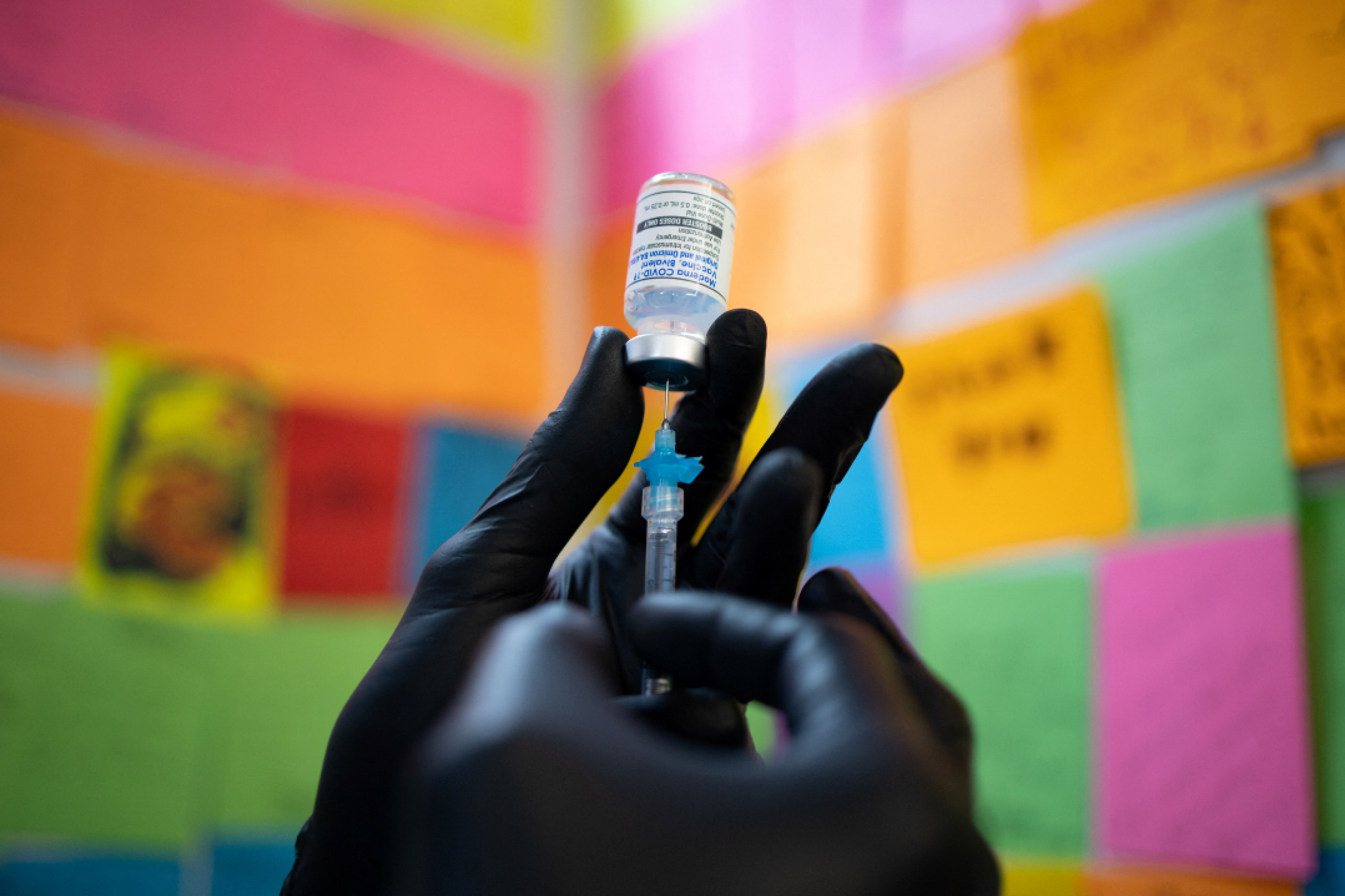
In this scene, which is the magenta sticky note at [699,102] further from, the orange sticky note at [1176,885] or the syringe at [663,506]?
the orange sticky note at [1176,885]

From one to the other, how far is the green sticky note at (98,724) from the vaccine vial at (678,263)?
82 cm

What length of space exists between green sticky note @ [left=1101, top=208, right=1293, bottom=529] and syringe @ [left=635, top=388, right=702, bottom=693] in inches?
21.4

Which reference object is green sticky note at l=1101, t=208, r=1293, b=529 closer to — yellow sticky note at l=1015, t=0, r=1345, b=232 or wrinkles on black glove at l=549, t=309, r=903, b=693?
yellow sticky note at l=1015, t=0, r=1345, b=232

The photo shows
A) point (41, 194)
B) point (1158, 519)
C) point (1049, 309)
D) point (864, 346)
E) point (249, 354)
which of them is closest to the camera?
point (864, 346)

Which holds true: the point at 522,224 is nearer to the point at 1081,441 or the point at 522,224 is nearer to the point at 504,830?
the point at 1081,441

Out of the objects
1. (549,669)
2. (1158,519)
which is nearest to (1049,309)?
(1158,519)

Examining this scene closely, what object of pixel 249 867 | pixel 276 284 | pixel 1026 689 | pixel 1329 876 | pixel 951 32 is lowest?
pixel 249 867

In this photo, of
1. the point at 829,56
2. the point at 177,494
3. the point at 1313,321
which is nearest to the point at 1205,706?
the point at 1313,321

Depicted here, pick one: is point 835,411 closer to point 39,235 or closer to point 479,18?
point 39,235

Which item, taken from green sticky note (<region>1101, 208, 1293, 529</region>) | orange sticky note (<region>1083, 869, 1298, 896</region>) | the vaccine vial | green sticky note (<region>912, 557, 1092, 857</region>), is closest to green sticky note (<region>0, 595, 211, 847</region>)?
the vaccine vial

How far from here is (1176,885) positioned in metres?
0.84

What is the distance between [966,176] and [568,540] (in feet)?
2.44

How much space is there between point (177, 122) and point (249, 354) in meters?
0.34

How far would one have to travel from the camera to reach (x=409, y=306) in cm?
139
